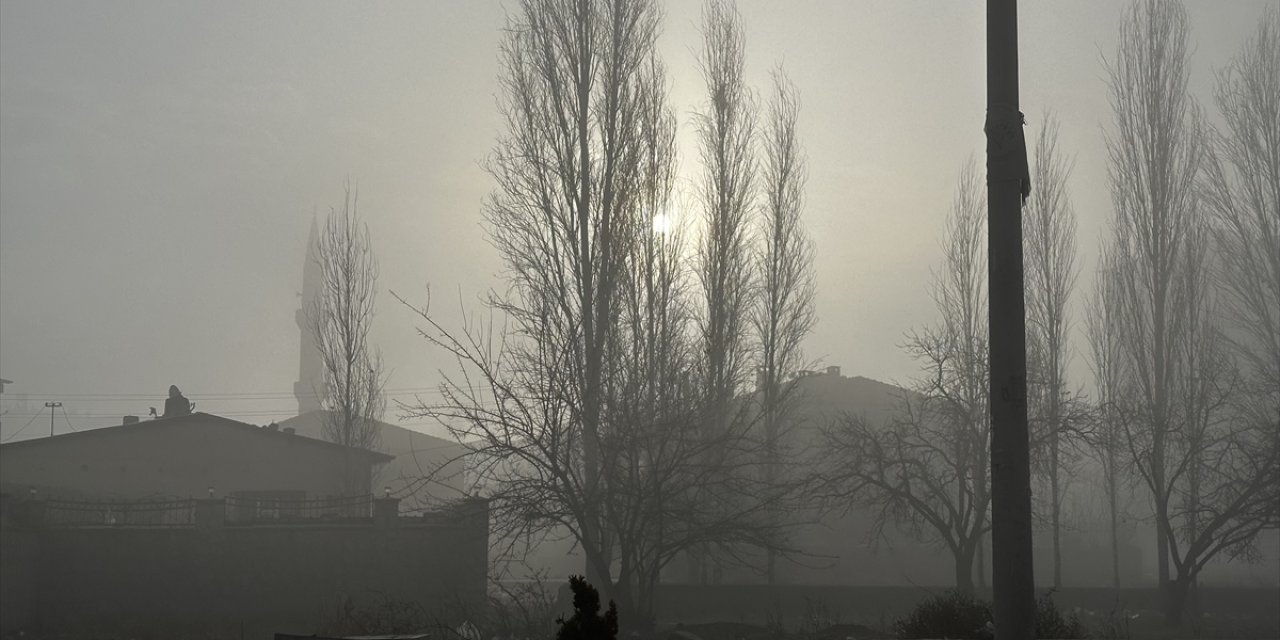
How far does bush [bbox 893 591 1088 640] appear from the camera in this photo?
12609 mm

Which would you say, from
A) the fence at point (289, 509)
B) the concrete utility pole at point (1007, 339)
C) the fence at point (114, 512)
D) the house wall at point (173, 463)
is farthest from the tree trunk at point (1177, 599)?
the house wall at point (173, 463)

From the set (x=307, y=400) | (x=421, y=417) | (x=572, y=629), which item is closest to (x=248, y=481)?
(x=421, y=417)

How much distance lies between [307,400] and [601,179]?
370ft

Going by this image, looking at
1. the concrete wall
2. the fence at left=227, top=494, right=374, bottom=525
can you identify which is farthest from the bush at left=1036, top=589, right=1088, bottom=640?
the fence at left=227, top=494, right=374, bottom=525

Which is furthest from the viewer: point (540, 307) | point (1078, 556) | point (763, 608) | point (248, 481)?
point (1078, 556)

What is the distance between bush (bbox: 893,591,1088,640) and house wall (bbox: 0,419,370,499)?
78.1ft

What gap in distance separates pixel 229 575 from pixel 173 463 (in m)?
7.08

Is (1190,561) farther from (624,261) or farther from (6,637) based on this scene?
(6,637)

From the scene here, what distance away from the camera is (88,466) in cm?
2998

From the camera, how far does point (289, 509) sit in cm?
2923

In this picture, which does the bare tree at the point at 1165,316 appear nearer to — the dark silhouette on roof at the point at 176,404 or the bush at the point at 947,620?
the bush at the point at 947,620

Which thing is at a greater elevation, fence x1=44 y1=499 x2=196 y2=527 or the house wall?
the house wall

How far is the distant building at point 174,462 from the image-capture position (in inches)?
1153

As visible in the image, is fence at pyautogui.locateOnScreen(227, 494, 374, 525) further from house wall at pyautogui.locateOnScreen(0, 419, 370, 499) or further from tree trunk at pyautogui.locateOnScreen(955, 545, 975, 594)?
tree trunk at pyautogui.locateOnScreen(955, 545, 975, 594)
